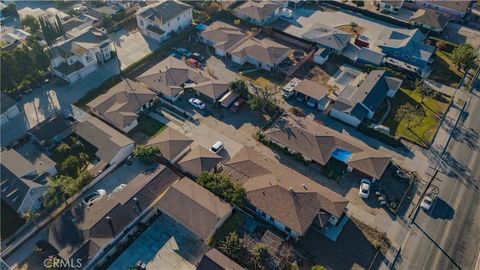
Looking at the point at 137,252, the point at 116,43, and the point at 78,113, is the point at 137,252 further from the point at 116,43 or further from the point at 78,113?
the point at 116,43

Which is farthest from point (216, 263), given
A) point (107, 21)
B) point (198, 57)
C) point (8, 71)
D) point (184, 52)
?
point (107, 21)

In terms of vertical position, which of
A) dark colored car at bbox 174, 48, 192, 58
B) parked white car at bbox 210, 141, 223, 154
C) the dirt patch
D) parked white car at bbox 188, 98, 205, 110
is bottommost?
the dirt patch

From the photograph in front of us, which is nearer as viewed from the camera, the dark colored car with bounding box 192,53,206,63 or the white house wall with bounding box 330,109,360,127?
the white house wall with bounding box 330,109,360,127

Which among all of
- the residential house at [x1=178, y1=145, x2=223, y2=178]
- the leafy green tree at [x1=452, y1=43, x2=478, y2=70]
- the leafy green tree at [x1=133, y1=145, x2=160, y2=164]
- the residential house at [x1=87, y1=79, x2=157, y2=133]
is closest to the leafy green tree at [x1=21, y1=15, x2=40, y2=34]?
the residential house at [x1=87, y1=79, x2=157, y2=133]

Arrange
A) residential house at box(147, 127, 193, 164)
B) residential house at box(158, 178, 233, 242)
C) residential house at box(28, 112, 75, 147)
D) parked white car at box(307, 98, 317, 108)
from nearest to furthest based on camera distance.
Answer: residential house at box(158, 178, 233, 242), residential house at box(147, 127, 193, 164), residential house at box(28, 112, 75, 147), parked white car at box(307, 98, 317, 108)

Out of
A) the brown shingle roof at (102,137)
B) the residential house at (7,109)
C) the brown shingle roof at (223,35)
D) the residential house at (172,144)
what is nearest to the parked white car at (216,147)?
the residential house at (172,144)

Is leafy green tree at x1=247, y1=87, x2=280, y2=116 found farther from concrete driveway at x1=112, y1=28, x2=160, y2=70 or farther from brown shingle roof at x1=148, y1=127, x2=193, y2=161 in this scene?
concrete driveway at x1=112, y1=28, x2=160, y2=70
